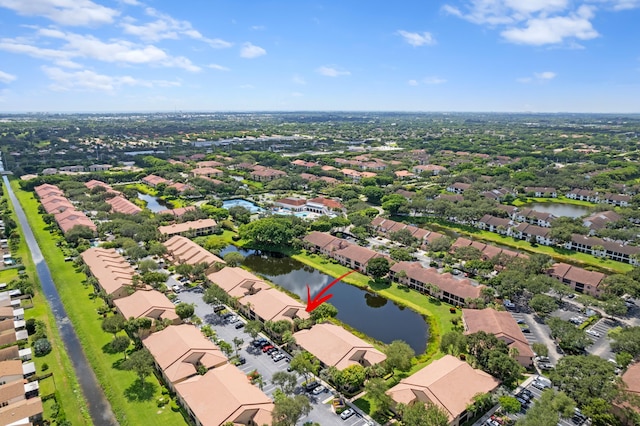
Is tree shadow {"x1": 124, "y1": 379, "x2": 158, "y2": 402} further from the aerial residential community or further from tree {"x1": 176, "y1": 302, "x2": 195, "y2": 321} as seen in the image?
tree {"x1": 176, "y1": 302, "x2": 195, "y2": 321}

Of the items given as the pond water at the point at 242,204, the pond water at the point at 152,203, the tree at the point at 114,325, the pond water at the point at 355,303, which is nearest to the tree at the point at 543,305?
the pond water at the point at 355,303

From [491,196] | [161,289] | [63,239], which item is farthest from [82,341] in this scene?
[491,196]

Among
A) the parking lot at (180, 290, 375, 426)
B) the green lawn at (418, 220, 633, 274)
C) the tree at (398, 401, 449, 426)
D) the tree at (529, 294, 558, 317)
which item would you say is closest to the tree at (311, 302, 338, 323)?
the parking lot at (180, 290, 375, 426)

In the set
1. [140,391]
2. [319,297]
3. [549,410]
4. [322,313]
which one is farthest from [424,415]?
[319,297]

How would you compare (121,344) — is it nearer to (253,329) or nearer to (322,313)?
(253,329)

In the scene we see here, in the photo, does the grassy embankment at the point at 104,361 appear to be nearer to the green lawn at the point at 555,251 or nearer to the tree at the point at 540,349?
the tree at the point at 540,349

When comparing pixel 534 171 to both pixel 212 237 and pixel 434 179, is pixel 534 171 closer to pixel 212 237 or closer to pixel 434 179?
pixel 434 179
